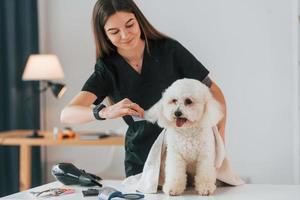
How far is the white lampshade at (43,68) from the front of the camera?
9.30 feet

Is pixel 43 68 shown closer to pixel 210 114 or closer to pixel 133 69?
pixel 133 69

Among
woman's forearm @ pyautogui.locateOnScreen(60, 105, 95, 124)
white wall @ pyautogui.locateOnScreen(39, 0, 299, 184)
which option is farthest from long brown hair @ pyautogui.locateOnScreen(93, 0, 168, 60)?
white wall @ pyautogui.locateOnScreen(39, 0, 299, 184)

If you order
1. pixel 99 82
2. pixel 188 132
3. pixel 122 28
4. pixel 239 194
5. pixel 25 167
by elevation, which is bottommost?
pixel 25 167

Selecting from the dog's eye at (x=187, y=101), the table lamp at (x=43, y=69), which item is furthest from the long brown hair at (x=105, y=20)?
the table lamp at (x=43, y=69)

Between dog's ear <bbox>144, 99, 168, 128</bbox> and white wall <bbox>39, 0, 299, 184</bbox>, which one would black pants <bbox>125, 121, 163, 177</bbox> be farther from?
white wall <bbox>39, 0, 299, 184</bbox>

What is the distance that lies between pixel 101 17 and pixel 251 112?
4.19 feet

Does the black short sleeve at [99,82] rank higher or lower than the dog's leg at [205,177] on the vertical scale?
higher

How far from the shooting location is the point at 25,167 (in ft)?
9.25

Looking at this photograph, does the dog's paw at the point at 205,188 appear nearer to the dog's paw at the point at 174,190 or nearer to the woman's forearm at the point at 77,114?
the dog's paw at the point at 174,190

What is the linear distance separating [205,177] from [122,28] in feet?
A: 1.40

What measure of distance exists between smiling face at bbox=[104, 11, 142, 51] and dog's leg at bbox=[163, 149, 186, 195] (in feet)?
1.03

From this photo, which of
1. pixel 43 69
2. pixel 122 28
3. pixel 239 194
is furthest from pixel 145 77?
pixel 43 69

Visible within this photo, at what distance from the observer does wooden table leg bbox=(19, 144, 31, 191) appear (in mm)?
2801

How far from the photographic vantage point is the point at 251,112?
2279mm
